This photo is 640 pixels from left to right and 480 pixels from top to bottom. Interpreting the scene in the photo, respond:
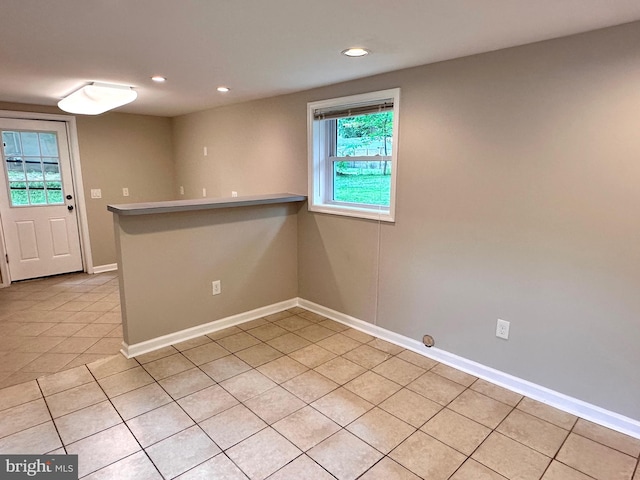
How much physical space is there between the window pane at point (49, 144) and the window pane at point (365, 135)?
357cm

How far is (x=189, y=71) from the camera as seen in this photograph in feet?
8.98

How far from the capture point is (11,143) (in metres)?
4.29

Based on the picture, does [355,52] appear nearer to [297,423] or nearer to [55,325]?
[297,423]

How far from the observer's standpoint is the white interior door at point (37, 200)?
4.33 metres

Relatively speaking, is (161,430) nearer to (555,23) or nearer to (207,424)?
(207,424)

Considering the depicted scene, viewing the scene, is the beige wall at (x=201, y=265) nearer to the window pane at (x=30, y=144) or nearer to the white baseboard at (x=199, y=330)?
the white baseboard at (x=199, y=330)

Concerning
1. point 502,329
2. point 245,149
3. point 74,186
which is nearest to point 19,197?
point 74,186

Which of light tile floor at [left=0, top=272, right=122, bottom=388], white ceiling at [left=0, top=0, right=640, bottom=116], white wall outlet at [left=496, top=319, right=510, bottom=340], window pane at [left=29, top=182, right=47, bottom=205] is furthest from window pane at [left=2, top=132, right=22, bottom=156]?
white wall outlet at [left=496, top=319, right=510, bottom=340]

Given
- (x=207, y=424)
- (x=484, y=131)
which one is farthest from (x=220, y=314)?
(x=484, y=131)

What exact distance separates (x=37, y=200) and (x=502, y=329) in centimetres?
516

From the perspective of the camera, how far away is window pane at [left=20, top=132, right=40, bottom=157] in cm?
437

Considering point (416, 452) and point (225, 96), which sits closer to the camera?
point (416, 452)

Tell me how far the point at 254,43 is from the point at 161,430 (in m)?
2.19

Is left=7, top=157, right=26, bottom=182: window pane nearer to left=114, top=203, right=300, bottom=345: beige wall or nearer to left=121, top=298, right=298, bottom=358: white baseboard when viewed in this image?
left=114, top=203, right=300, bottom=345: beige wall
